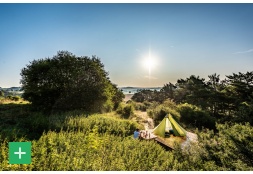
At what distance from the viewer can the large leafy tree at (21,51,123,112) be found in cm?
1622

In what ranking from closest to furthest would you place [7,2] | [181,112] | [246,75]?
[7,2] → [181,112] → [246,75]

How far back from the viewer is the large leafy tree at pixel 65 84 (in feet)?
53.2

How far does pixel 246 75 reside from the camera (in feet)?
72.6

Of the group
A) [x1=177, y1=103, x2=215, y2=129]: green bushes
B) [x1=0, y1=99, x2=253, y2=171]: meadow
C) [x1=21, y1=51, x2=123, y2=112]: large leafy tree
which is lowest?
[x1=177, y1=103, x2=215, y2=129]: green bushes

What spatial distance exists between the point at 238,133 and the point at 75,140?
513 centimetres

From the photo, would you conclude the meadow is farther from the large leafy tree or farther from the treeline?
the treeline

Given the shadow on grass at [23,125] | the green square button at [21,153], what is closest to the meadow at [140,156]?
the green square button at [21,153]

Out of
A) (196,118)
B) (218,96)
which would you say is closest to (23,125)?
(196,118)

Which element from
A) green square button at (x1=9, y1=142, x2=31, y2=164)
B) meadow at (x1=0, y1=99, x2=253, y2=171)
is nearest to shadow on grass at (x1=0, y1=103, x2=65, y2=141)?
meadow at (x1=0, y1=99, x2=253, y2=171)

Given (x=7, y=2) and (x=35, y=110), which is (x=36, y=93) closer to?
(x=35, y=110)

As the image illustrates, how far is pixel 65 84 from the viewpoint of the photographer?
16.7 meters

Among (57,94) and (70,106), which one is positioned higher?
(57,94)

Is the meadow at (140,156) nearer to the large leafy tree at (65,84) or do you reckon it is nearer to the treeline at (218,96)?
the large leafy tree at (65,84)

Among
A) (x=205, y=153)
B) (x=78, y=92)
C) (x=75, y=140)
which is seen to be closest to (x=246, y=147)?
(x=205, y=153)
